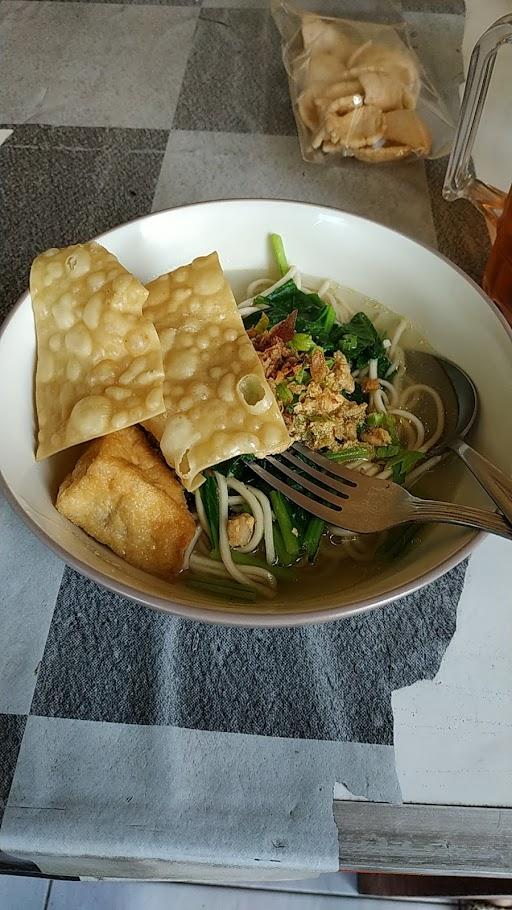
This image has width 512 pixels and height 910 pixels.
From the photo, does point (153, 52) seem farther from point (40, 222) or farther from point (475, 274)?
point (475, 274)

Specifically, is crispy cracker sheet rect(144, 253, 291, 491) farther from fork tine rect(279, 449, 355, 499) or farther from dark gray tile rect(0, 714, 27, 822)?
dark gray tile rect(0, 714, 27, 822)

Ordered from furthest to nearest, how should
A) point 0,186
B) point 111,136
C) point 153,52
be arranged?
point 153,52, point 111,136, point 0,186

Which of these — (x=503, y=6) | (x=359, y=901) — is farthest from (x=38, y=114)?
(x=359, y=901)

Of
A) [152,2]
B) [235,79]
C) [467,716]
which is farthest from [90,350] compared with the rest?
[152,2]

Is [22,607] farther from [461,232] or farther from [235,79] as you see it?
[235,79]

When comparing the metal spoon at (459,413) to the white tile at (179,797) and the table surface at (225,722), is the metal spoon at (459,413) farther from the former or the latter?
the white tile at (179,797)
